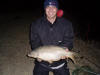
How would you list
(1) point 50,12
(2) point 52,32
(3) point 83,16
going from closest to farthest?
(1) point 50,12 → (2) point 52,32 → (3) point 83,16

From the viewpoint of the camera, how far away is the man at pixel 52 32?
3.44m

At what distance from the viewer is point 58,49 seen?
3.21 metres

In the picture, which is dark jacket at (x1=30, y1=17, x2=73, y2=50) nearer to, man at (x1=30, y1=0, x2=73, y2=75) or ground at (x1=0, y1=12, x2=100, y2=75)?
man at (x1=30, y1=0, x2=73, y2=75)

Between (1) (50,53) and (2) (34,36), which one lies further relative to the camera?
(2) (34,36)

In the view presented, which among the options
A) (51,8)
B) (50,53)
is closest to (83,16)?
(51,8)

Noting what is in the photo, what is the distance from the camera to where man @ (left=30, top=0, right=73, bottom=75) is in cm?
344

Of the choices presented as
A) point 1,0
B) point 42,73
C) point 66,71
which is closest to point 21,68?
point 42,73

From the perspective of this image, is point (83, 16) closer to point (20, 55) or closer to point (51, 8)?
point (20, 55)

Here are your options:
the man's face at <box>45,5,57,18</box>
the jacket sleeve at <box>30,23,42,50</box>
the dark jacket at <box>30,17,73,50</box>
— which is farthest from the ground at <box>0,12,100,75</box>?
the man's face at <box>45,5,57,18</box>

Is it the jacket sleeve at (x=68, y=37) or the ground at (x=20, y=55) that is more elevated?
the jacket sleeve at (x=68, y=37)

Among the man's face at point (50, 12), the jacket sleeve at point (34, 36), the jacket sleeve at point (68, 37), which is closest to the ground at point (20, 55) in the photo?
the jacket sleeve at point (34, 36)

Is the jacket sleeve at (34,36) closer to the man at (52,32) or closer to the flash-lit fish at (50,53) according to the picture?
the man at (52,32)

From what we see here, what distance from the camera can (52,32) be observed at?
11.4 feet

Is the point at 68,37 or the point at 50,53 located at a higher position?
the point at 68,37
